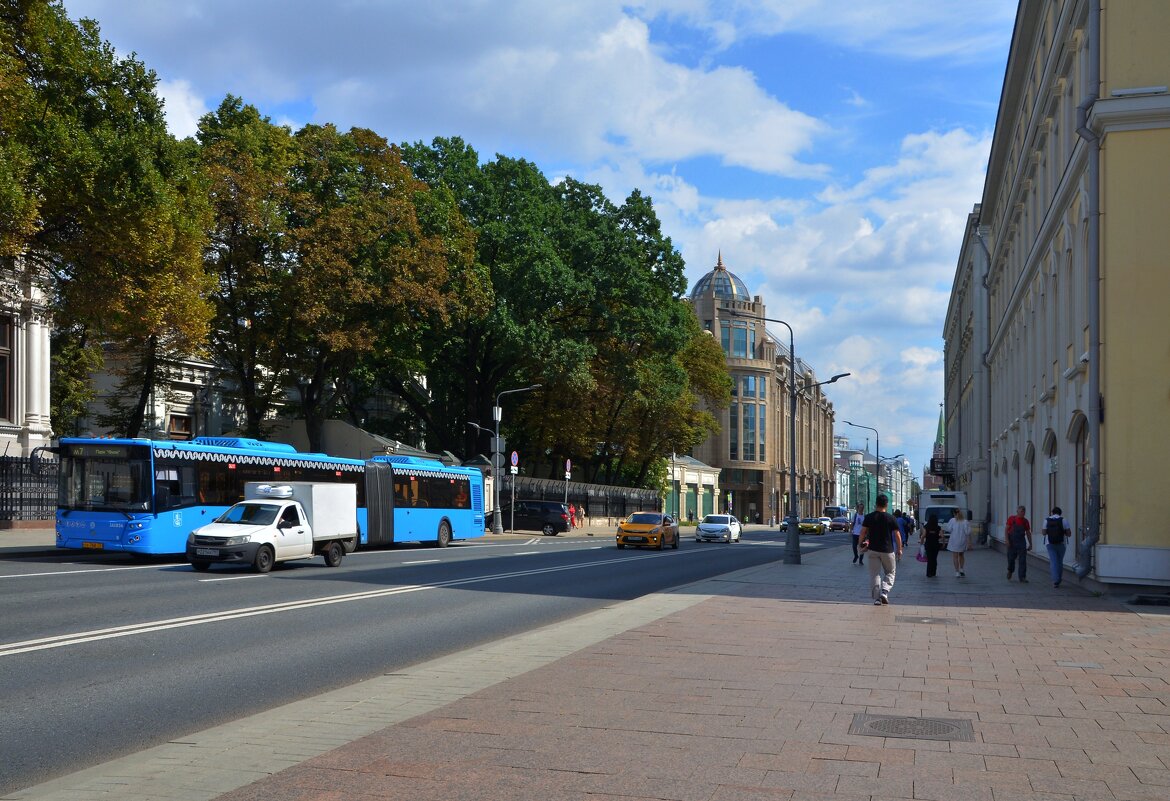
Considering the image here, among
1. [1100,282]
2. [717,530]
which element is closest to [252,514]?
[1100,282]

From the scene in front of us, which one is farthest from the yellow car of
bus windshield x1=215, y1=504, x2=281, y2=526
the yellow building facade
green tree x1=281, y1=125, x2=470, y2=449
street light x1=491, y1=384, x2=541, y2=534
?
bus windshield x1=215, y1=504, x2=281, y2=526

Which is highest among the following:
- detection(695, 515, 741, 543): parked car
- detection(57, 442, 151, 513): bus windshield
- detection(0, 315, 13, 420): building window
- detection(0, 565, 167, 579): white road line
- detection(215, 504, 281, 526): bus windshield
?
detection(0, 315, 13, 420): building window

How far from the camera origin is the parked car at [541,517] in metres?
59.8

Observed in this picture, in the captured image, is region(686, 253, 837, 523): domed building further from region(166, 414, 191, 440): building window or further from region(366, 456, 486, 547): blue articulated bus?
region(366, 456, 486, 547): blue articulated bus

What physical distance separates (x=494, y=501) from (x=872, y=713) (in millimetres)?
47352

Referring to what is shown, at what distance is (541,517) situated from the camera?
60219 mm

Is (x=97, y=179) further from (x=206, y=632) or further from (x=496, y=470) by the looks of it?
(x=496, y=470)

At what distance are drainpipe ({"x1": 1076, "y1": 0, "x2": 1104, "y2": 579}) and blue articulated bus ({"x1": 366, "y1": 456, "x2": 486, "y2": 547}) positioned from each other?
2123 centimetres

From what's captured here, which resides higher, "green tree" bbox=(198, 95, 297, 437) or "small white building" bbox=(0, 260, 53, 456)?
"green tree" bbox=(198, 95, 297, 437)

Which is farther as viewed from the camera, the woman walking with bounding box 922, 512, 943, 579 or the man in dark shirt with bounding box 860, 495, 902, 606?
the woman walking with bounding box 922, 512, 943, 579

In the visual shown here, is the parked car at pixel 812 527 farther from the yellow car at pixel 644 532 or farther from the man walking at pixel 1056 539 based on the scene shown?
the man walking at pixel 1056 539

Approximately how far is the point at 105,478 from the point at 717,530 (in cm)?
3138

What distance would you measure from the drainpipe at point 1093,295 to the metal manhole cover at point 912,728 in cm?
1436

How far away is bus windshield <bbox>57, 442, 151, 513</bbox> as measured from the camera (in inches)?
1047
